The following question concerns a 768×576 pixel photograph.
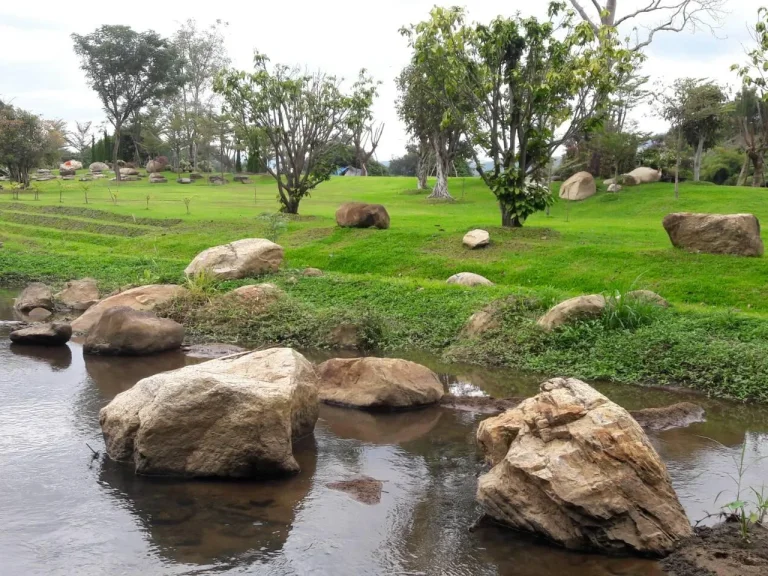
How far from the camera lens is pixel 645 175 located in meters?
40.4

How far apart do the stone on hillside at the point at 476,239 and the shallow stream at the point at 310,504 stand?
34.3 ft

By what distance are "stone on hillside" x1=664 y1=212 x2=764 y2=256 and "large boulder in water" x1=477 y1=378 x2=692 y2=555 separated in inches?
480

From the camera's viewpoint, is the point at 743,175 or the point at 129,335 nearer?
the point at 129,335

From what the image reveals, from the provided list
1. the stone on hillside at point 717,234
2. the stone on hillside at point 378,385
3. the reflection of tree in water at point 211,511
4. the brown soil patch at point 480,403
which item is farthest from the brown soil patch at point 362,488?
the stone on hillside at point 717,234

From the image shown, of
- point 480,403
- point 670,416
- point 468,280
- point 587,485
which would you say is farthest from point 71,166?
point 587,485

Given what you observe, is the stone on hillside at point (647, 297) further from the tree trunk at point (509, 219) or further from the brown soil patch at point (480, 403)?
the tree trunk at point (509, 219)

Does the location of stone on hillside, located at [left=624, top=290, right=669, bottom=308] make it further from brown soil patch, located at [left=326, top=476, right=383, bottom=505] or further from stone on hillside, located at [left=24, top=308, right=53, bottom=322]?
stone on hillside, located at [left=24, top=308, right=53, bottom=322]

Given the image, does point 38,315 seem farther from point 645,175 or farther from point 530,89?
point 645,175

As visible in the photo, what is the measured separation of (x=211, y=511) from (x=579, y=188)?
33558mm

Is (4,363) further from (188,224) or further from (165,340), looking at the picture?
(188,224)

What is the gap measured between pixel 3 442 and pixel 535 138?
1699 centimetres

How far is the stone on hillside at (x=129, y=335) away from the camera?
1432 cm

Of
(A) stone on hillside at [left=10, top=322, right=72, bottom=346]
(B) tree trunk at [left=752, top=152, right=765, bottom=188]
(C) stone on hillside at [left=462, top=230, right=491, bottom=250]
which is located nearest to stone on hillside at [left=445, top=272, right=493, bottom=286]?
(C) stone on hillside at [left=462, top=230, right=491, bottom=250]

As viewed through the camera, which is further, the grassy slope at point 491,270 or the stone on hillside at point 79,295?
the stone on hillside at point 79,295
